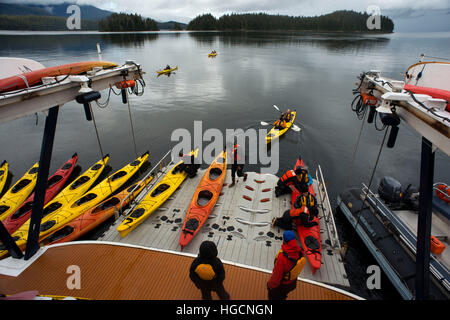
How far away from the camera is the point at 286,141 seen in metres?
17.0

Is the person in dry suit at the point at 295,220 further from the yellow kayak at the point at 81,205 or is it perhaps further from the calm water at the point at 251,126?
the yellow kayak at the point at 81,205

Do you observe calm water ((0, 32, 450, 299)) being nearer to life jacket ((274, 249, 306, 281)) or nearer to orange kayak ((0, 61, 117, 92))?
life jacket ((274, 249, 306, 281))

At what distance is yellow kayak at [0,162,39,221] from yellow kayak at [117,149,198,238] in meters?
6.12

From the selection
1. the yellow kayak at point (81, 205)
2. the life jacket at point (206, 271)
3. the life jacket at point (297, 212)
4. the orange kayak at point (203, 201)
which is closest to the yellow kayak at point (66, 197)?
the yellow kayak at point (81, 205)

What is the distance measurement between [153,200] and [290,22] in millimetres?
158214

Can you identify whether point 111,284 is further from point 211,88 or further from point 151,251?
point 211,88

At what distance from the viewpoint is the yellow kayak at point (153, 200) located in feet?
25.5

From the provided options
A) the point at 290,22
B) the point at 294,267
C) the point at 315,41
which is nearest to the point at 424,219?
the point at 294,267

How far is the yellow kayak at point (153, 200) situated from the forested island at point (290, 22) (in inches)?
5653

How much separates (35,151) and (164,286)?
16.9 m

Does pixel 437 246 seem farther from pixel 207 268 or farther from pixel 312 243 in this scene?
pixel 207 268

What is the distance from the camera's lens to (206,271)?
12.5ft

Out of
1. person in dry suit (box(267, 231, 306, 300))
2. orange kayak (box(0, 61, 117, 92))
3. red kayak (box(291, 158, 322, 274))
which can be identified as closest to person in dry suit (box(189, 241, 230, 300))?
person in dry suit (box(267, 231, 306, 300))

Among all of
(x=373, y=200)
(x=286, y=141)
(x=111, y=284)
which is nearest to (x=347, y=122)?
(x=286, y=141)
